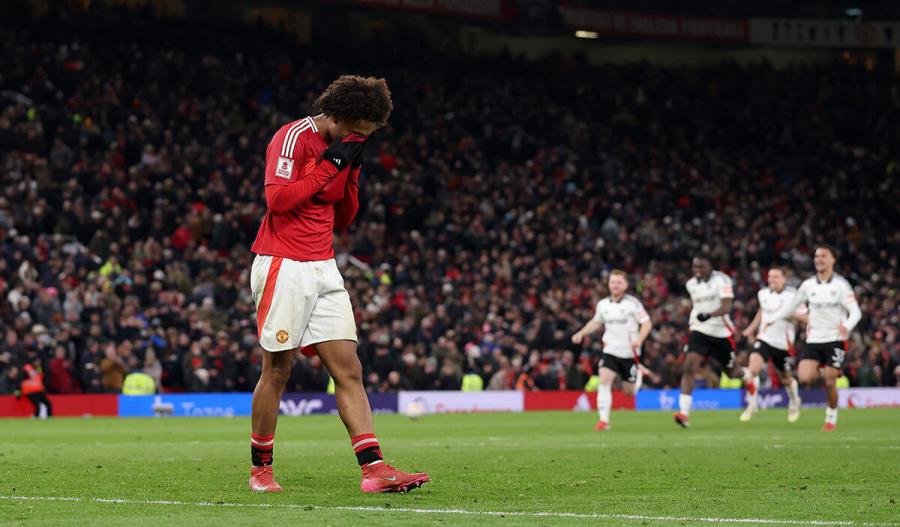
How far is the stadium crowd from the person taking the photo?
29688 millimetres

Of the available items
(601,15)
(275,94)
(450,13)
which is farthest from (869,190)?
(275,94)

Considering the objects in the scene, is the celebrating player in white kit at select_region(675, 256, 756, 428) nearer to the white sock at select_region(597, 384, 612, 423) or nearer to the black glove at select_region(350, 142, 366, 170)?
the white sock at select_region(597, 384, 612, 423)

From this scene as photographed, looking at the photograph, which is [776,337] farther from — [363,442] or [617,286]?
[363,442]

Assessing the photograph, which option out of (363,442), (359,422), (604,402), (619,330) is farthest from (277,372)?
(619,330)

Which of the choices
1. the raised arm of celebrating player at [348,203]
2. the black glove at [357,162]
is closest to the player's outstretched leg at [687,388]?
the raised arm of celebrating player at [348,203]

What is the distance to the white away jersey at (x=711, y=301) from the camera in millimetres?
21609

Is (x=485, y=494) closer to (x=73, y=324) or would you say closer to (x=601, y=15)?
(x=73, y=324)

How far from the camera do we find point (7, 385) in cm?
2631

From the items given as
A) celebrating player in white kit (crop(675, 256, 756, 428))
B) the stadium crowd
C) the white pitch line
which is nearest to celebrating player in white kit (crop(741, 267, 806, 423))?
celebrating player in white kit (crop(675, 256, 756, 428))

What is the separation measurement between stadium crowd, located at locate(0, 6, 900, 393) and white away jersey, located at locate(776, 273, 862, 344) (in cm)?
1257

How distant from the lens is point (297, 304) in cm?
891

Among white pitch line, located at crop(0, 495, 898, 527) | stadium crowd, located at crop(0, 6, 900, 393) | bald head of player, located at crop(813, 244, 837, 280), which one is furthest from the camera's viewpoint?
stadium crowd, located at crop(0, 6, 900, 393)

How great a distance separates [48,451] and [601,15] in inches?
1384

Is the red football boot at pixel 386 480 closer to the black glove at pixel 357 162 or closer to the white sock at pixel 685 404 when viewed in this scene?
the black glove at pixel 357 162
